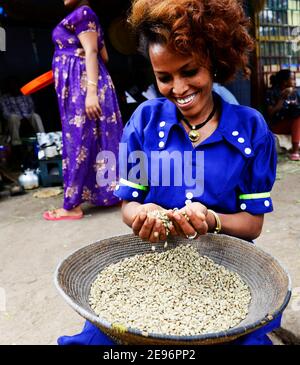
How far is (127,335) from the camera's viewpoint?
93 cm

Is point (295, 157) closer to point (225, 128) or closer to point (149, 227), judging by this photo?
point (225, 128)

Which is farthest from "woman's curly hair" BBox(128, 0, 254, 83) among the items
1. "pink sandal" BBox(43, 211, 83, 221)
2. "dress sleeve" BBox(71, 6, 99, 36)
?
"pink sandal" BBox(43, 211, 83, 221)

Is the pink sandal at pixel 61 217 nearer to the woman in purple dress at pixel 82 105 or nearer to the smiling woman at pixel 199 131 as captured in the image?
the woman in purple dress at pixel 82 105

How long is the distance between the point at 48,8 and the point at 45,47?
111 centimetres

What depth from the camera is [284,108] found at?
5781mm

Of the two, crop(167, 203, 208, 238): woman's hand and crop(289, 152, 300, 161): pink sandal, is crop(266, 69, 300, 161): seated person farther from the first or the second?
crop(167, 203, 208, 238): woman's hand

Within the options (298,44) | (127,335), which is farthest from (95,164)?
(298,44)

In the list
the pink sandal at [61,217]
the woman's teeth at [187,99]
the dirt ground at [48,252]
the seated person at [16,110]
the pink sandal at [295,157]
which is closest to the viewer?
the woman's teeth at [187,99]

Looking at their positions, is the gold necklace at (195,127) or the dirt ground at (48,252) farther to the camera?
the dirt ground at (48,252)

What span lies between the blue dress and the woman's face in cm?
9

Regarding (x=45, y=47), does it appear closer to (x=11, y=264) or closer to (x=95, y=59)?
(x=95, y=59)

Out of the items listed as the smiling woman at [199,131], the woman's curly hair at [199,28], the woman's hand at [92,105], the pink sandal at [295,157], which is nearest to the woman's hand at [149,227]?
the smiling woman at [199,131]

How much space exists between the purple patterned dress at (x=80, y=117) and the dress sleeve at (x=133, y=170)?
68.4 inches

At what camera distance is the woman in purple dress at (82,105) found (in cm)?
300
